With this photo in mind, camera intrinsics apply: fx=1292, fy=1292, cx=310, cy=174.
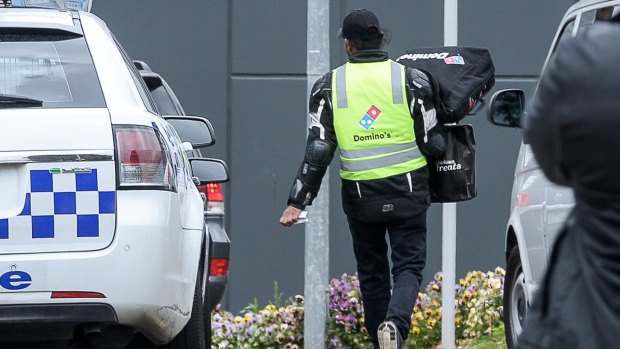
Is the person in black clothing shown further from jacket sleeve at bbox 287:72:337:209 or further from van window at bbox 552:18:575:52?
van window at bbox 552:18:575:52

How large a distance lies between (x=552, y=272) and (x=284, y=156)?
25.8 ft

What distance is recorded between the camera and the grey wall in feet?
31.9

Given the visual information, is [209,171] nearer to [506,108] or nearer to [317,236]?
[317,236]

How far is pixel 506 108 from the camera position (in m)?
5.82

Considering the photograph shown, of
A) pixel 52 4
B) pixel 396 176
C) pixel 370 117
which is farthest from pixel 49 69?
pixel 396 176

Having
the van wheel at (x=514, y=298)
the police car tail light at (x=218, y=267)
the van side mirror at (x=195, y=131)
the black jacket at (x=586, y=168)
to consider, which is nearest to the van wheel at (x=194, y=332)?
the van side mirror at (x=195, y=131)

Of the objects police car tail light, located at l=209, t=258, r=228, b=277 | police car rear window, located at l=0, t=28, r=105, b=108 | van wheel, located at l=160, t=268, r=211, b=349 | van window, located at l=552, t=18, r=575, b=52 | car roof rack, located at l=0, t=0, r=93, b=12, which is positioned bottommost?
police car tail light, located at l=209, t=258, r=228, b=277

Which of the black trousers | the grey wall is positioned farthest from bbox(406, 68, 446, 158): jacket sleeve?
the grey wall

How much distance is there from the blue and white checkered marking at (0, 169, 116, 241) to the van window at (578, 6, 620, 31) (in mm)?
1975

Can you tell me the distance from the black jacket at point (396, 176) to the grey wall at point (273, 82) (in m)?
3.41

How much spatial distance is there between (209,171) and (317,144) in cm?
58

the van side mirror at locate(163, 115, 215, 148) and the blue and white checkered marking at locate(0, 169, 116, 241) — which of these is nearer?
the blue and white checkered marking at locate(0, 169, 116, 241)

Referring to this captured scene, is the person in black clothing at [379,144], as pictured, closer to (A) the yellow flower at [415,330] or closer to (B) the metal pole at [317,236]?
(B) the metal pole at [317,236]

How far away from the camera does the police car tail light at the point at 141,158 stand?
180 inches
